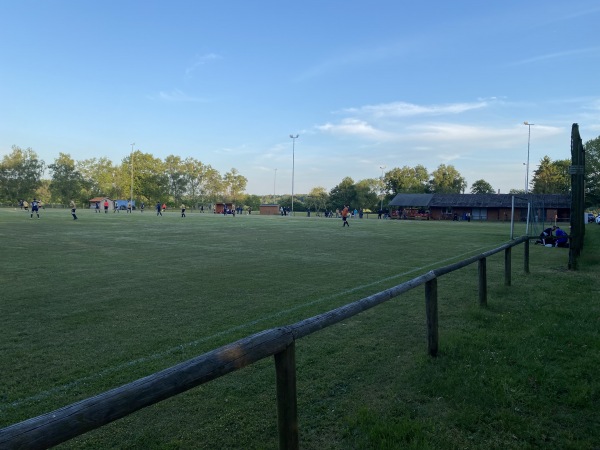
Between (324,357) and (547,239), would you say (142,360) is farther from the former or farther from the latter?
(547,239)

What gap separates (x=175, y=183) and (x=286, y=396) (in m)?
119

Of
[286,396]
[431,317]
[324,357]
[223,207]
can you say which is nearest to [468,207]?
[223,207]

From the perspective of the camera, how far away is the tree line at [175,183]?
93500 millimetres

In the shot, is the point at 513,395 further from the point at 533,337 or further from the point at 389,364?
the point at 533,337

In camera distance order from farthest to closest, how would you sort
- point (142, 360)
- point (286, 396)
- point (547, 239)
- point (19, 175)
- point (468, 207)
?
point (19, 175) < point (468, 207) < point (547, 239) < point (142, 360) < point (286, 396)

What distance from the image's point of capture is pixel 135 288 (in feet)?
29.0

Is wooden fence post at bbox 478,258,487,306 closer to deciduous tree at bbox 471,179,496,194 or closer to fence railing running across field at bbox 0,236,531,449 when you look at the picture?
fence railing running across field at bbox 0,236,531,449

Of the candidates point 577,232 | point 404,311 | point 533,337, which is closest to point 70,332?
point 404,311

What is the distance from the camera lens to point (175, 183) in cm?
11606

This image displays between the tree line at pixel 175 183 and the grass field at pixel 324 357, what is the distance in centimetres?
7778

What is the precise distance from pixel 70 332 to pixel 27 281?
4579 mm

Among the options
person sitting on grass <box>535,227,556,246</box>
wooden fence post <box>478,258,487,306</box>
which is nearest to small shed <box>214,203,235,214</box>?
person sitting on grass <box>535,227,556,246</box>

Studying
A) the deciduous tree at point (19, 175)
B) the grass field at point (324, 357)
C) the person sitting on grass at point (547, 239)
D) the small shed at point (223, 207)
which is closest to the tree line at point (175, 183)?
the deciduous tree at point (19, 175)

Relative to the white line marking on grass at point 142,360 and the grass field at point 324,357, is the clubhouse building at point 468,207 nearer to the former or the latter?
Result: the grass field at point 324,357
